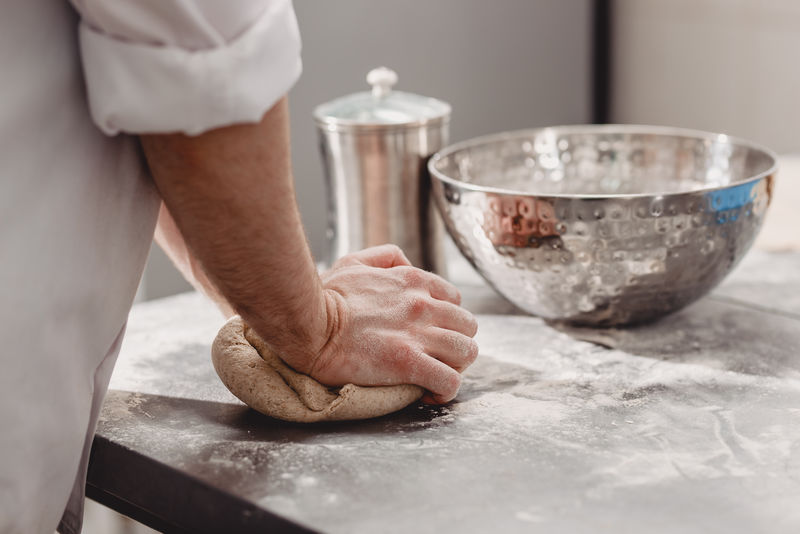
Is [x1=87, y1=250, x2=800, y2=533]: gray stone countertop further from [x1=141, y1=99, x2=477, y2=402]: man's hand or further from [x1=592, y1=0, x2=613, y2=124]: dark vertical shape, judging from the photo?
[x1=592, y1=0, x2=613, y2=124]: dark vertical shape

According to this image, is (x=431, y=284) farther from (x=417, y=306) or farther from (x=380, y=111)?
(x=380, y=111)

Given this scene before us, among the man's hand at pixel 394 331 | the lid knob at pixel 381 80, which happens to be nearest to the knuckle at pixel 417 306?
the man's hand at pixel 394 331

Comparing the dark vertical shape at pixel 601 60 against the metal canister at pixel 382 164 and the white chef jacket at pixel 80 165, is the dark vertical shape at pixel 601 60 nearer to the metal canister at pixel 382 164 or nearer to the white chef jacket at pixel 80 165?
the metal canister at pixel 382 164

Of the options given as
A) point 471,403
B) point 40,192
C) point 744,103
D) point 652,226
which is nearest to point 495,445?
point 471,403

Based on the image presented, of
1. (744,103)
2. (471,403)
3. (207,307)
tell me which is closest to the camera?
(471,403)

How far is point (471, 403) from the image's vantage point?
0.92 m

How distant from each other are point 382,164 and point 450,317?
359 millimetres

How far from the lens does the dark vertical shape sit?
344 cm

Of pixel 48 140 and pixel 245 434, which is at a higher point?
pixel 48 140

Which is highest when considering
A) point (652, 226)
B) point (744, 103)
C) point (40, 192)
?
point (40, 192)

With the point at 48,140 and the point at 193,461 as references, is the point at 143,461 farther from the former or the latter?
the point at 48,140

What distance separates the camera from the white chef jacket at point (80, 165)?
63 cm

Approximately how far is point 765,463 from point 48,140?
65 centimetres

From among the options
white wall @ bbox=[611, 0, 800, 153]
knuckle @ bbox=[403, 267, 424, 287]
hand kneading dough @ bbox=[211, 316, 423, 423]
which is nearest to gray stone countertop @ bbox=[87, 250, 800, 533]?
hand kneading dough @ bbox=[211, 316, 423, 423]
